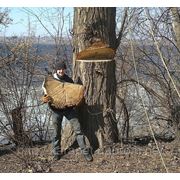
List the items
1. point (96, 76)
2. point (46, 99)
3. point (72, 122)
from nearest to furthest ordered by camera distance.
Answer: point (46, 99) → point (72, 122) → point (96, 76)

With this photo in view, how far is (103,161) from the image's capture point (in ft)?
25.0

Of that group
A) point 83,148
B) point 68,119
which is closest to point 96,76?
point 68,119

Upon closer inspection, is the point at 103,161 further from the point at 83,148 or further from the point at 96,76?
the point at 96,76

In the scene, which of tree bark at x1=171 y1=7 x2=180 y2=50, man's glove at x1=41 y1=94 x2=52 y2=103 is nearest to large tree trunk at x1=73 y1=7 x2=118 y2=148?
man's glove at x1=41 y1=94 x2=52 y2=103

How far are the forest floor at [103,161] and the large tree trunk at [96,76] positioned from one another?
0.33 m

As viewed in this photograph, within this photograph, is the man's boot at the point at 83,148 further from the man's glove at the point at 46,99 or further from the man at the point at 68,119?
the man's glove at the point at 46,99

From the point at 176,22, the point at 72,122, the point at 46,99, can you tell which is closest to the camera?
the point at 46,99

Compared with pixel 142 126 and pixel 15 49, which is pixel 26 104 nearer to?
pixel 15 49

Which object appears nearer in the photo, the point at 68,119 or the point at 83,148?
the point at 83,148

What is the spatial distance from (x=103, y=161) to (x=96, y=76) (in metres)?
1.38

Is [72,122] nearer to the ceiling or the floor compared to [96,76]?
nearer to the floor

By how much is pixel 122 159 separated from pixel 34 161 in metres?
1.37

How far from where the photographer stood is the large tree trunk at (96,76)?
7.87m

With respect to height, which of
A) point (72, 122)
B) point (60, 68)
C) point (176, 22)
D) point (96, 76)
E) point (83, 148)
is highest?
point (176, 22)
